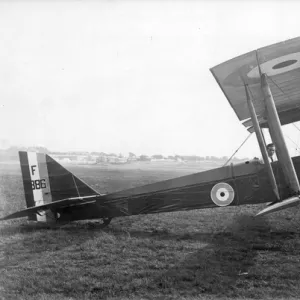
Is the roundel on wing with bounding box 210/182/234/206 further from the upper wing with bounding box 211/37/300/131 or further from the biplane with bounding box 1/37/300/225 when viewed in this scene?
the upper wing with bounding box 211/37/300/131

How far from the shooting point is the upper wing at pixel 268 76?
365 cm

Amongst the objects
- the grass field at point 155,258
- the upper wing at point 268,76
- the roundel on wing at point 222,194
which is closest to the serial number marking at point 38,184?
the grass field at point 155,258

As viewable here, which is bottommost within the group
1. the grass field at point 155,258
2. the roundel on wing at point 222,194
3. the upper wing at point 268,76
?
the grass field at point 155,258

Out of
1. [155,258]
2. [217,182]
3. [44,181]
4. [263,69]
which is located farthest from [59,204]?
[263,69]

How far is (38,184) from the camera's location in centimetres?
540

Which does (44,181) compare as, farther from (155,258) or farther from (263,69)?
(263,69)

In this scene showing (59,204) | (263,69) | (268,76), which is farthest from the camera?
(59,204)

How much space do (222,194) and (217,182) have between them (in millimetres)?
229

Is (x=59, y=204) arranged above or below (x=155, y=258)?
above

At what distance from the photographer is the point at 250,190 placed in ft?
16.2

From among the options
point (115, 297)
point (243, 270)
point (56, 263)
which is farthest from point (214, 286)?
point (56, 263)

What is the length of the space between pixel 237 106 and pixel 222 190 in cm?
173

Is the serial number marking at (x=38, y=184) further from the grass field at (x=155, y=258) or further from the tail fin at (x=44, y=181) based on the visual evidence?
the grass field at (x=155, y=258)

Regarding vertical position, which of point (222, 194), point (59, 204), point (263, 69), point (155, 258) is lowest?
point (155, 258)
